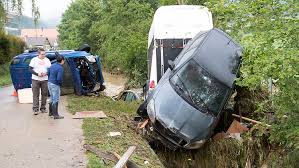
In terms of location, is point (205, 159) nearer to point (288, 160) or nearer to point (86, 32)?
point (288, 160)

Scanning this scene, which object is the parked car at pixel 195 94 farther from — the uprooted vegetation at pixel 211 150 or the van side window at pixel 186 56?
the uprooted vegetation at pixel 211 150

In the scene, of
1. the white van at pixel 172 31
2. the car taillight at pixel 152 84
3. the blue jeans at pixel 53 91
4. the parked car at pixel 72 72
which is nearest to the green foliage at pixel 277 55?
the car taillight at pixel 152 84

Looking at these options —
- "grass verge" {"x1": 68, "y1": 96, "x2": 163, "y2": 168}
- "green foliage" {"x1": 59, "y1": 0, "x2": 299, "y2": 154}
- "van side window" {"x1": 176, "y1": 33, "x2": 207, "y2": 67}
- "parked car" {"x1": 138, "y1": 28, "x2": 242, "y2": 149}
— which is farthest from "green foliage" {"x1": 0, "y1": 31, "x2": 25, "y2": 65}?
"green foliage" {"x1": 59, "y1": 0, "x2": 299, "y2": 154}

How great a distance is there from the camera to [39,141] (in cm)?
1038

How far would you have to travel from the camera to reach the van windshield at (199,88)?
11234 millimetres

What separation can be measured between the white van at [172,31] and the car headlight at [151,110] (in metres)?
3.03

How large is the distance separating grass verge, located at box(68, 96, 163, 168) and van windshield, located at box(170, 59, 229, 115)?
60.2 inches

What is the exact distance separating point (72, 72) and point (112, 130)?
7033 millimetres

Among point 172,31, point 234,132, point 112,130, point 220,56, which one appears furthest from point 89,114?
point 234,132

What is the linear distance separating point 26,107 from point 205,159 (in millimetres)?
6903

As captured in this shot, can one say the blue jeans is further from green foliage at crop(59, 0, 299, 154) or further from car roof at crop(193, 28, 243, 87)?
Result: green foliage at crop(59, 0, 299, 154)

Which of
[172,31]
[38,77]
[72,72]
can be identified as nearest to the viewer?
[38,77]

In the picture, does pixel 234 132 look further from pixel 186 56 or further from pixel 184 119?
pixel 186 56

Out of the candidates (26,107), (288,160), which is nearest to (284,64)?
(288,160)
